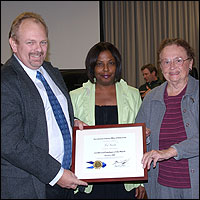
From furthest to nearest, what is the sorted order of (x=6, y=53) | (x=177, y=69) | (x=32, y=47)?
(x=6, y=53)
(x=177, y=69)
(x=32, y=47)

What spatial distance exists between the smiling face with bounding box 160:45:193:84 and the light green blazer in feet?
1.77

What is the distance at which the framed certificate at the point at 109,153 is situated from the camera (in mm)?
2277

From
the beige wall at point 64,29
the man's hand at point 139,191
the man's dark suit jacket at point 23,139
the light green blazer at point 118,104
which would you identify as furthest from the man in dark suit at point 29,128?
the beige wall at point 64,29

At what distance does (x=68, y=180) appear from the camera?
213 centimetres

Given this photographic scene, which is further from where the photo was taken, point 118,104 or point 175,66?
point 118,104

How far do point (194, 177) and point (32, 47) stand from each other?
4.52ft

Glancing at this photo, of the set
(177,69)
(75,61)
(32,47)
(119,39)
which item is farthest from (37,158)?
(119,39)

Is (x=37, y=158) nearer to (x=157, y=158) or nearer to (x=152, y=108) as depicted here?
(x=157, y=158)

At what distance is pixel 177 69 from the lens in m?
2.40

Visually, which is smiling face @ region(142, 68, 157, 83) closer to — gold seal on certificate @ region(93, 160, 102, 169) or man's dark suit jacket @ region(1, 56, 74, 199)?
gold seal on certificate @ region(93, 160, 102, 169)

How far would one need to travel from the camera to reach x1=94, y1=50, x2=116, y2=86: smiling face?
292 centimetres

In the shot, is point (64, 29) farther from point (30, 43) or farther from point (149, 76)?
point (30, 43)

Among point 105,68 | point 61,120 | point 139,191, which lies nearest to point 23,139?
point 61,120

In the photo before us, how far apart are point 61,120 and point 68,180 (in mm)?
401
